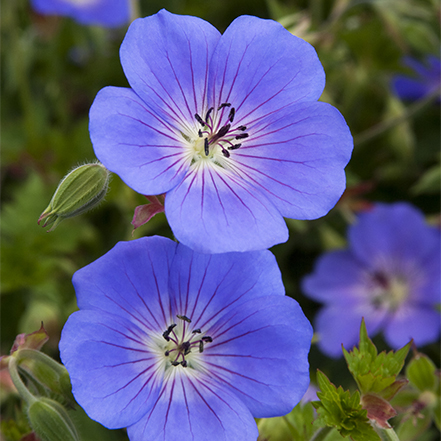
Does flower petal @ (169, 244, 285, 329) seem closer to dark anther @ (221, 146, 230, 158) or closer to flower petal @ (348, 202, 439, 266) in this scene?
dark anther @ (221, 146, 230, 158)

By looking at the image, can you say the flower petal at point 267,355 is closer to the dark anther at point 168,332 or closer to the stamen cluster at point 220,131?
the dark anther at point 168,332

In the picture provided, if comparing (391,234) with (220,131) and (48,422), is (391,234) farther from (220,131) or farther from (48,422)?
(48,422)

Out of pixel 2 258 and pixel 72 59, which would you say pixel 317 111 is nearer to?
pixel 2 258

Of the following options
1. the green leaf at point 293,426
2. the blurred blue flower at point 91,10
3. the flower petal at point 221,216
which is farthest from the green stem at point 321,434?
the blurred blue flower at point 91,10

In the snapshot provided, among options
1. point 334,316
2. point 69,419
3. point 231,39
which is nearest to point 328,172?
point 231,39

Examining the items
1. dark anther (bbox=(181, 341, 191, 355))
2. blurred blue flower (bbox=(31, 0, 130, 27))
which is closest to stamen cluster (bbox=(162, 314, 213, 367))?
dark anther (bbox=(181, 341, 191, 355))

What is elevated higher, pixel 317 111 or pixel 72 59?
pixel 317 111
